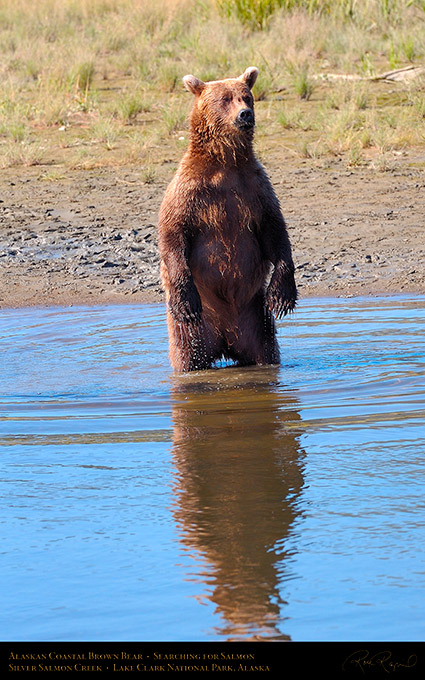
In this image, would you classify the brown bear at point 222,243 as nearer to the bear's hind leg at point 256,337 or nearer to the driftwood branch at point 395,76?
the bear's hind leg at point 256,337

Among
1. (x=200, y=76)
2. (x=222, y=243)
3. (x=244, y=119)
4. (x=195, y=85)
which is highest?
(x=195, y=85)

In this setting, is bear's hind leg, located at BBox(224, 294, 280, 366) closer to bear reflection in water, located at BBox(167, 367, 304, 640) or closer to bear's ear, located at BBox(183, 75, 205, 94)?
bear reflection in water, located at BBox(167, 367, 304, 640)

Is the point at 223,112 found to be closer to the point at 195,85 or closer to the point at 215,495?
the point at 195,85

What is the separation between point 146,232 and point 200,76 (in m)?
5.80

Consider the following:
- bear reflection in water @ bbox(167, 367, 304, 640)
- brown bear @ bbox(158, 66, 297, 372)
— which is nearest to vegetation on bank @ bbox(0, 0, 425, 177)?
brown bear @ bbox(158, 66, 297, 372)

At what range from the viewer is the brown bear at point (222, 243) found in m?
6.48

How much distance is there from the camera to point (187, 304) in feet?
21.2

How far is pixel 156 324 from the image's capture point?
27.6 feet

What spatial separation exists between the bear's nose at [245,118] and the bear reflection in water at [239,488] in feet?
4.54

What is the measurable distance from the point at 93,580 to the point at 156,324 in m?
4.75

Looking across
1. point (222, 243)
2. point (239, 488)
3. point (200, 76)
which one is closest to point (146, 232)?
point (222, 243)

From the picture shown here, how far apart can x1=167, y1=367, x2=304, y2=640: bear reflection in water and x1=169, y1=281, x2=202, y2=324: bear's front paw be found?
34 centimetres

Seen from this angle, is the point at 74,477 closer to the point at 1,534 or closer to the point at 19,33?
the point at 1,534
